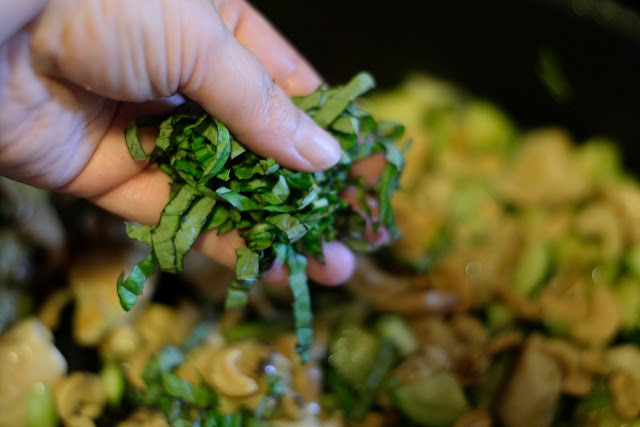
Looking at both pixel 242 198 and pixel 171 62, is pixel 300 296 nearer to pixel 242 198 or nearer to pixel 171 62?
pixel 242 198

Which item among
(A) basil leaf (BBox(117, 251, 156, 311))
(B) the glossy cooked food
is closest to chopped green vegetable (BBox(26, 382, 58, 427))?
(B) the glossy cooked food

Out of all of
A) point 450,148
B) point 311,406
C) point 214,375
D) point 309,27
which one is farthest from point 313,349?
point 309,27

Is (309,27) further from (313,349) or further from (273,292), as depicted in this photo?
(313,349)

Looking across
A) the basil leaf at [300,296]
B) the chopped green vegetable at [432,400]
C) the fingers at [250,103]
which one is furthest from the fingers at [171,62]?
the chopped green vegetable at [432,400]

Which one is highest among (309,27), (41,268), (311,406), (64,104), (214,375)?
(64,104)

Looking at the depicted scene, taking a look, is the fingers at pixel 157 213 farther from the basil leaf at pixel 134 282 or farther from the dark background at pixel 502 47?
the dark background at pixel 502 47
